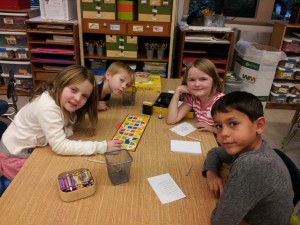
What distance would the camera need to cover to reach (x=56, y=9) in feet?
9.38

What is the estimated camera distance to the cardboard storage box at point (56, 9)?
9.27 feet

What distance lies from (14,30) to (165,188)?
3.06 metres

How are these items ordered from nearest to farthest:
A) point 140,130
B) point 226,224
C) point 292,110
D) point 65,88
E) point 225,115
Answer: point 226,224, point 225,115, point 65,88, point 140,130, point 292,110

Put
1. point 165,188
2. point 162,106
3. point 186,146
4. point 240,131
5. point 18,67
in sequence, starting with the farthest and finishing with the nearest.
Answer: point 18,67
point 162,106
point 186,146
point 165,188
point 240,131

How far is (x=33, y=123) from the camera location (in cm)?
125

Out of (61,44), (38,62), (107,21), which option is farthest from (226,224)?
(38,62)

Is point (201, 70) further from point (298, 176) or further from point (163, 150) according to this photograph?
point (298, 176)

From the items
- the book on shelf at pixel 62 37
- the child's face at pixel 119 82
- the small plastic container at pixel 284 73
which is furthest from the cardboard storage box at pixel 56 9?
the small plastic container at pixel 284 73

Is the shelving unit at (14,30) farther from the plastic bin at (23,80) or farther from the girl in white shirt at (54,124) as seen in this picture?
the girl in white shirt at (54,124)

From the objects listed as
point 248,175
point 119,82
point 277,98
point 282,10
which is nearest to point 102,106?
point 119,82

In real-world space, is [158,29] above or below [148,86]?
above

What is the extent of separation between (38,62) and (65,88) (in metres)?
2.23

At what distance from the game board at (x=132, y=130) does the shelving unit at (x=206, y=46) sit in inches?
→ 66.0

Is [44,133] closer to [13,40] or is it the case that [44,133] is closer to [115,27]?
[115,27]
